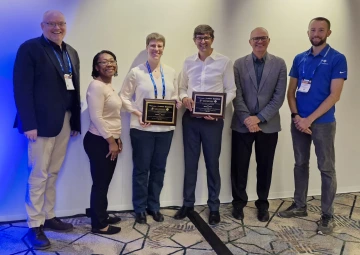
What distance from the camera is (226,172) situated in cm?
359

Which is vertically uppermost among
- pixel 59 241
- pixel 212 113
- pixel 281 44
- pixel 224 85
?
pixel 281 44

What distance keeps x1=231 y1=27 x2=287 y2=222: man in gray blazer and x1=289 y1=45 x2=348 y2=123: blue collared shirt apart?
18 cm

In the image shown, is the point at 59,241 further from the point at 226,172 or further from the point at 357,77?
the point at 357,77

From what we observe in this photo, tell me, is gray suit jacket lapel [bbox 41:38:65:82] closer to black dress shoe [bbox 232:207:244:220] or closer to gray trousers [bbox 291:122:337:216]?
black dress shoe [bbox 232:207:244:220]

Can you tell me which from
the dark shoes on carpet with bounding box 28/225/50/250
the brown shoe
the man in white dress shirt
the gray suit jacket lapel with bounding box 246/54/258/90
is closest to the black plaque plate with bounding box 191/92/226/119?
the man in white dress shirt

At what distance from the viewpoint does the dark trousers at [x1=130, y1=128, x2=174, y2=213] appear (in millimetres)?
3021

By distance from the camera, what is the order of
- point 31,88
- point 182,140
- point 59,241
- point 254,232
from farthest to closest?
point 182,140 → point 254,232 → point 59,241 → point 31,88

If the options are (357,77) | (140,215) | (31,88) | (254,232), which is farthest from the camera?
(357,77)

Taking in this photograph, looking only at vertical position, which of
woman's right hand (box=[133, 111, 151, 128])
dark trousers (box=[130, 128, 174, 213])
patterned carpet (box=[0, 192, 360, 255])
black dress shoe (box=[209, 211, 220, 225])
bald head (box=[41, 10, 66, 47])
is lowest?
patterned carpet (box=[0, 192, 360, 255])

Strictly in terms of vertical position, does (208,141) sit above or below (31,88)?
below

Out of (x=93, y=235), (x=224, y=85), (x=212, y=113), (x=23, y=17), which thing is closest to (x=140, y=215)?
(x=93, y=235)

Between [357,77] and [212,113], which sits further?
[357,77]

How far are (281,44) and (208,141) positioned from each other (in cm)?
134

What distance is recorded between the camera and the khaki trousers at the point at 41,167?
2.62 meters
